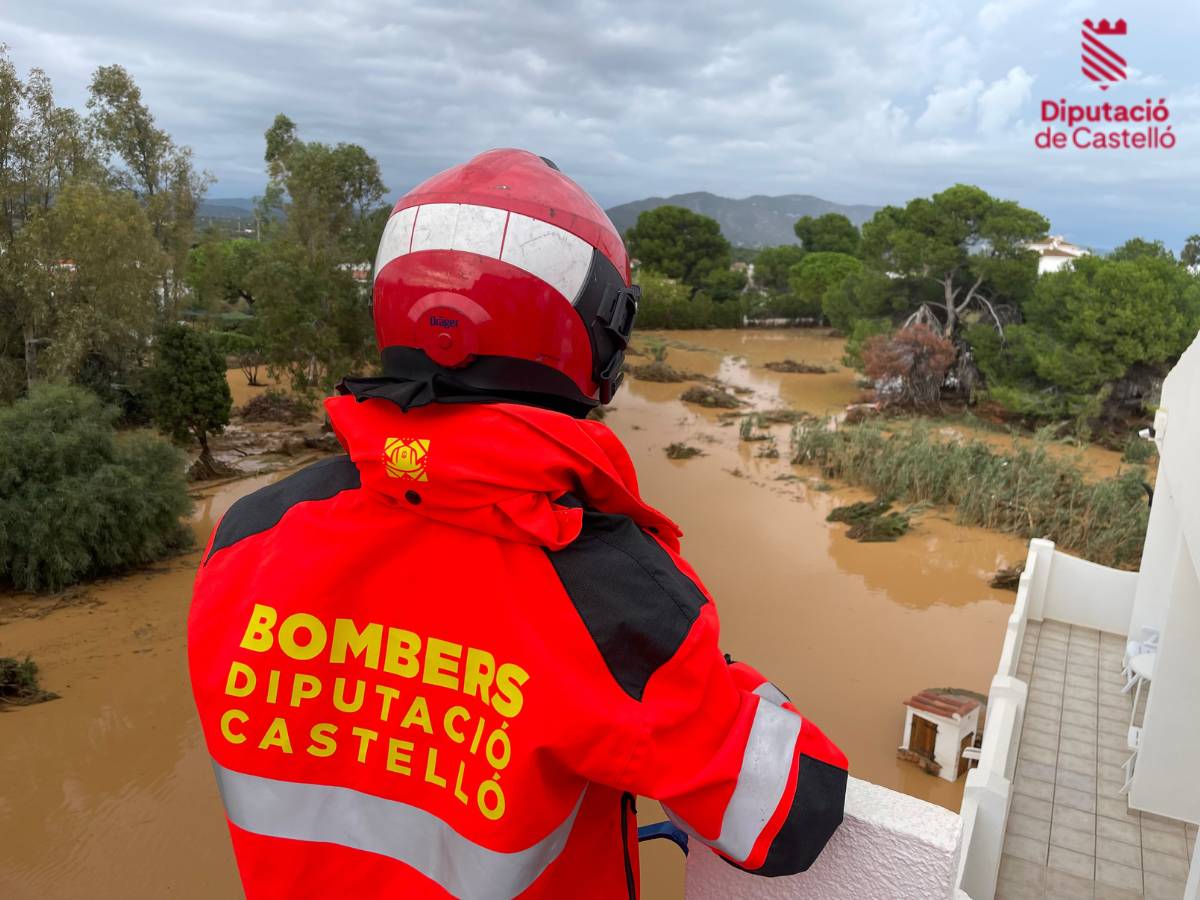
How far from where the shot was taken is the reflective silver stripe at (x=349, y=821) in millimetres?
1039

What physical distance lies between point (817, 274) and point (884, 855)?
110 ft

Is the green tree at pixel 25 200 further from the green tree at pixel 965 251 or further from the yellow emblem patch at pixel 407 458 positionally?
the green tree at pixel 965 251

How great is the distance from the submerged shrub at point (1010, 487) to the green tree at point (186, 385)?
914cm

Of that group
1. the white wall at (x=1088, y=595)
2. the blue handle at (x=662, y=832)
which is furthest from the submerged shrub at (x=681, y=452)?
the blue handle at (x=662, y=832)

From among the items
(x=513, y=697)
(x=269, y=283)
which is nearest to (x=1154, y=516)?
(x=513, y=697)

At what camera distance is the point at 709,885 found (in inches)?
47.1

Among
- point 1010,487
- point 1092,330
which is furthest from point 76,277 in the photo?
point 1092,330

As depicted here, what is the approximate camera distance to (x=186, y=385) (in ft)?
36.2

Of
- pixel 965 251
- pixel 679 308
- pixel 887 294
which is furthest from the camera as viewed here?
pixel 679 308

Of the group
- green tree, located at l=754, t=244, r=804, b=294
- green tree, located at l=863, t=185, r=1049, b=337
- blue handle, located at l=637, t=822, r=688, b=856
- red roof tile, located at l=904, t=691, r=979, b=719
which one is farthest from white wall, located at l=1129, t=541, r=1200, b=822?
green tree, located at l=754, t=244, r=804, b=294

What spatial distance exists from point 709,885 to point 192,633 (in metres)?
0.79

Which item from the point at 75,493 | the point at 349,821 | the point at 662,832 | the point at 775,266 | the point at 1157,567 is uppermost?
the point at 775,266

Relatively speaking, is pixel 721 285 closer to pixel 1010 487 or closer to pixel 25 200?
pixel 1010 487

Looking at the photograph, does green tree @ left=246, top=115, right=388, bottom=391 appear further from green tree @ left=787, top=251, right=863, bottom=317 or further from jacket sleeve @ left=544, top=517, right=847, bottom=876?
green tree @ left=787, top=251, right=863, bottom=317
